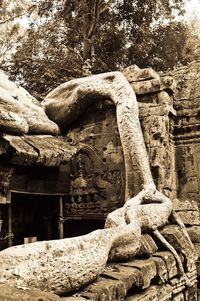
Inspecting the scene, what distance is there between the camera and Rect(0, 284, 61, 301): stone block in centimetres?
197

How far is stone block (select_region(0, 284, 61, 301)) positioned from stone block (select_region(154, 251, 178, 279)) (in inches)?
77.8

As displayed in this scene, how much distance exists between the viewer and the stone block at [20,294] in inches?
77.7

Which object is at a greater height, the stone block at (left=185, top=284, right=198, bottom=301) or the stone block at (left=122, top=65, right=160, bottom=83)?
the stone block at (left=122, top=65, right=160, bottom=83)

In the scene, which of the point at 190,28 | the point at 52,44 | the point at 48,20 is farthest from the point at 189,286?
the point at 190,28

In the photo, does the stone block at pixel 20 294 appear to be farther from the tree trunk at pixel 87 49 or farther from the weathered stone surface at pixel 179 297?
the tree trunk at pixel 87 49

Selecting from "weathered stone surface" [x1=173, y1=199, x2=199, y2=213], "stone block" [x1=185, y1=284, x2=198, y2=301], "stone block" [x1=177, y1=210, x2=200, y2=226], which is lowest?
"stone block" [x1=185, y1=284, x2=198, y2=301]

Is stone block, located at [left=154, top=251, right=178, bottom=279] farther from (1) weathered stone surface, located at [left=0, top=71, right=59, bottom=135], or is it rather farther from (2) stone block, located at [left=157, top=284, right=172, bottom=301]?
(1) weathered stone surface, located at [left=0, top=71, right=59, bottom=135]

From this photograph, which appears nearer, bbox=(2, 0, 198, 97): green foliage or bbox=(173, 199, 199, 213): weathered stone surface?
bbox=(173, 199, 199, 213): weathered stone surface

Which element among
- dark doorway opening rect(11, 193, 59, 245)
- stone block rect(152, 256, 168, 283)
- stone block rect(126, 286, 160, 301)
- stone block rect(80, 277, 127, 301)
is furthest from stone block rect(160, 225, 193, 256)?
dark doorway opening rect(11, 193, 59, 245)

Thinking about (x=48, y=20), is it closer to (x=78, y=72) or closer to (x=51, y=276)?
(x=78, y=72)

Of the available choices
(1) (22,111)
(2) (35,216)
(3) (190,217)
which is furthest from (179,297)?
(1) (22,111)

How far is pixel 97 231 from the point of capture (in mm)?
3295

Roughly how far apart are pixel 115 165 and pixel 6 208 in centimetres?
189

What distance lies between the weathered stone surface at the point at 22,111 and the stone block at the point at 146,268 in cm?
218
